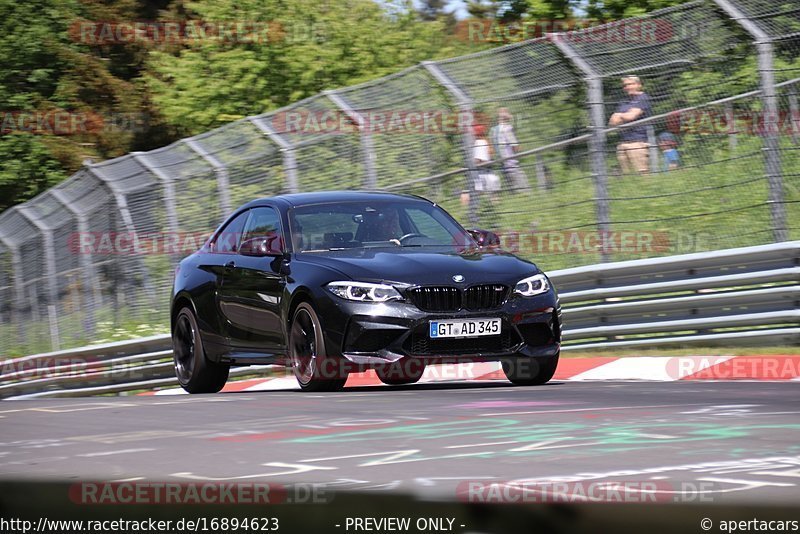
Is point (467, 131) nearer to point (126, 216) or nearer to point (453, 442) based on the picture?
point (126, 216)

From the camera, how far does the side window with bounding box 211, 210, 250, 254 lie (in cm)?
1207

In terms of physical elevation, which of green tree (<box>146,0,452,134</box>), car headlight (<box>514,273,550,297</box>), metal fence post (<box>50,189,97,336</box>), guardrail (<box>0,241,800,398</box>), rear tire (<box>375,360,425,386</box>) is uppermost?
car headlight (<box>514,273,550,297</box>)

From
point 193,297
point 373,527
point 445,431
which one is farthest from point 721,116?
point 373,527

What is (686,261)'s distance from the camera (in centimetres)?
1245

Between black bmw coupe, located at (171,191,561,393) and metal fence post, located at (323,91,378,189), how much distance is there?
329 cm

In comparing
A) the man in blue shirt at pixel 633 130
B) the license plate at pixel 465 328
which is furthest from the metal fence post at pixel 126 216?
the license plate at pixel 465 328

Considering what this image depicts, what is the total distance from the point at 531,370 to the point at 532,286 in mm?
714

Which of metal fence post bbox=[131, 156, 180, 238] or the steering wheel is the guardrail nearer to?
the steering wheel

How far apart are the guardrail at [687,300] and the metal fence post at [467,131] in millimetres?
1397

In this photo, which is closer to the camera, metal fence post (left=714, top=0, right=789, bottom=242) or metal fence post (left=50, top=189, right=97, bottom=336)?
metal fence post (left=714, top=0, right=789, bottom=242)

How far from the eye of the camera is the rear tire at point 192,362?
40.2ft

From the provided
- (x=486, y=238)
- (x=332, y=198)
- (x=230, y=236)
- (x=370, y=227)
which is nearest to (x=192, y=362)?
(x=230, y=236)

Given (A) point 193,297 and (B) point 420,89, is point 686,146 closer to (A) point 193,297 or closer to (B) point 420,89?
(B) point 420,89

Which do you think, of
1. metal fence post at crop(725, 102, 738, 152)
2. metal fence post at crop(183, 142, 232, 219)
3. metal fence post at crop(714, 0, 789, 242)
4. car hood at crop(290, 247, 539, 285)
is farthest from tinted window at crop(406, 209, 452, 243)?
metal fence post at crop(183, 142, 232, 219)
